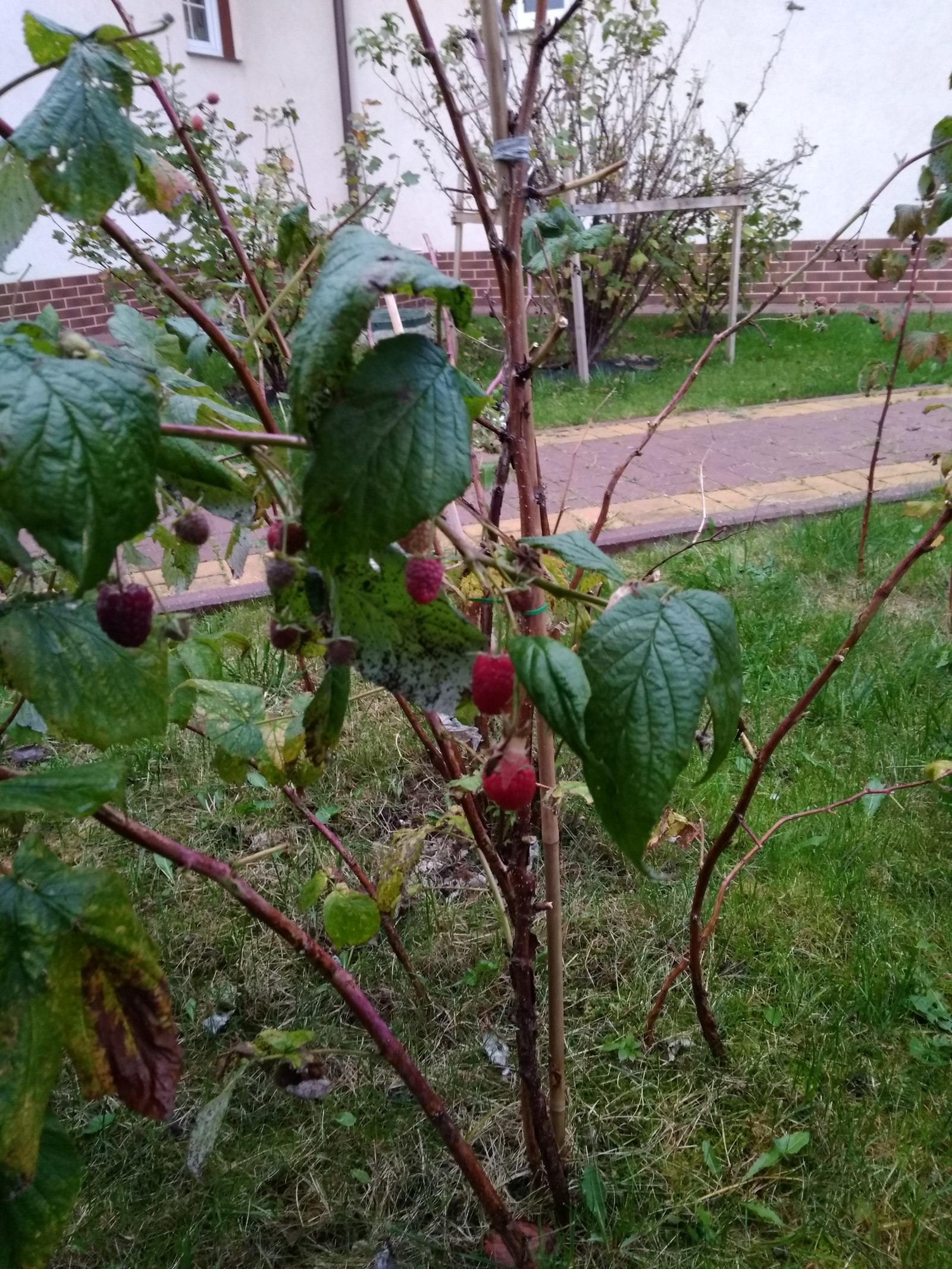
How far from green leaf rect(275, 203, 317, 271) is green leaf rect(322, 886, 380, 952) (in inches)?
28.8

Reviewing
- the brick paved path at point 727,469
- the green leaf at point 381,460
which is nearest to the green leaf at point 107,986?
the green leaf at point 381,460

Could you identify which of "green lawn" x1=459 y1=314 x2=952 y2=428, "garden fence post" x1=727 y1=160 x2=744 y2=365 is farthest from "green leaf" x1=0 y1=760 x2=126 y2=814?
"garden fence post" x1=727 y1=160 x2=744 y2=365

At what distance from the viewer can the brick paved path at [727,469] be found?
3494mm

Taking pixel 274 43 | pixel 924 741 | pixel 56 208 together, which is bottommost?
pixel 924 741

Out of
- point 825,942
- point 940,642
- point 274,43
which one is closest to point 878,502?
point 940,642

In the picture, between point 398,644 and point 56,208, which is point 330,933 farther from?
point 56,208

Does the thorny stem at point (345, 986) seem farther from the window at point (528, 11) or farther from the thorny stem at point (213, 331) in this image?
the window at point (528, 11)

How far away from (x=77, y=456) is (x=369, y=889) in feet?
3.57

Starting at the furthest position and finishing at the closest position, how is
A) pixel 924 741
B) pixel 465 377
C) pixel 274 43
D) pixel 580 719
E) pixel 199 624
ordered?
pixel 274 43 < pixel 199 624 < pixel 924 741 < pixel 465 377 < pixel 580 719

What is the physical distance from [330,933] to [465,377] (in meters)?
0.75

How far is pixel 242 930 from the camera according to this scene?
1.76m

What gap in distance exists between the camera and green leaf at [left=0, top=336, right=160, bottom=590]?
45cm

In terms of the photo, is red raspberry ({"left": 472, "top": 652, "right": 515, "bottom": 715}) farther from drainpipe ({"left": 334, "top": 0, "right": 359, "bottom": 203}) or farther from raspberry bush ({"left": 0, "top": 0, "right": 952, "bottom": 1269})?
drainpipe ({"left": 334, "top": 0, "right": 359, "bottom": 203})

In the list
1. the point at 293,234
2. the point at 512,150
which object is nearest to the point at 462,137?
the point at 512,150
